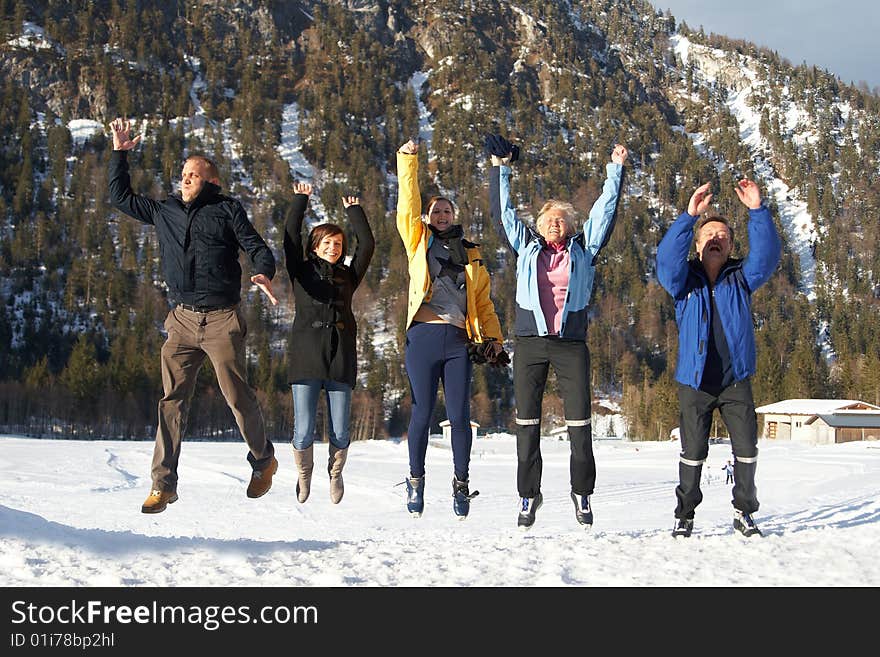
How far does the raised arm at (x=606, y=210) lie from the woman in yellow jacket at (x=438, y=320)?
3.38 feet

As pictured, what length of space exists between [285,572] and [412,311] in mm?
2972

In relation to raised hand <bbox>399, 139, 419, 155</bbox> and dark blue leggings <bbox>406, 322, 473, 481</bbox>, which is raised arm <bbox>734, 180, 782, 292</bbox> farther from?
raised hand <bbox>399, 139, 419, 155</bbox>

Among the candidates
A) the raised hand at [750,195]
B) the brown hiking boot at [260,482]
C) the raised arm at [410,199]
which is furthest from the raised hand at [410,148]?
the brown hiking boot at [260,482]

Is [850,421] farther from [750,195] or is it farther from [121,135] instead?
[121,135]

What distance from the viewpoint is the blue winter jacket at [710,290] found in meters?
6.18

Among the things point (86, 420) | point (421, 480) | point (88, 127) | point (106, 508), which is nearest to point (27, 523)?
point (421, 480)

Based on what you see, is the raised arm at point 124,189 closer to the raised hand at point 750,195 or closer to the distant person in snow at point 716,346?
the distant person in snow at point 716,346

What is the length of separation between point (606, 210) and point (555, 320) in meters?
1.03

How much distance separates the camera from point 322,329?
23.3ft

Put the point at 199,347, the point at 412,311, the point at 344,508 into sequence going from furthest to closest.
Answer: the point at 344,508 < the point at 412,311 < the point at 199,347

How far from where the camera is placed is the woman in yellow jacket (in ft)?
22.7
